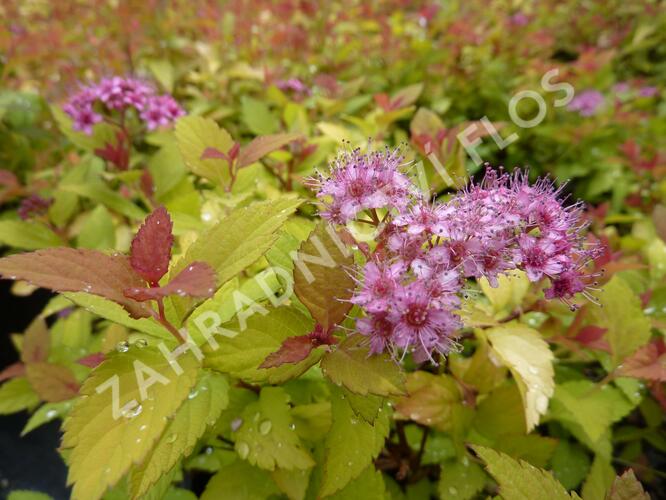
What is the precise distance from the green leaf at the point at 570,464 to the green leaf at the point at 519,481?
483 mm

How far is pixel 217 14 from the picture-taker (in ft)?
7.39

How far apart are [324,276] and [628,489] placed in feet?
1.53

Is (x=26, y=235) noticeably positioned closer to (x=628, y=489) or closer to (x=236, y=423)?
(x=236, y=423)

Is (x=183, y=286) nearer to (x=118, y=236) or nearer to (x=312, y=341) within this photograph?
(x=312, y=341)

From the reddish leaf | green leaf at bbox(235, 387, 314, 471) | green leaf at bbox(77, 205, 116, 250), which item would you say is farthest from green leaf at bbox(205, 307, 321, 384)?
green leaf at bbox(77, 205, 116, 250)

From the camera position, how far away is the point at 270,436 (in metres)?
0.68

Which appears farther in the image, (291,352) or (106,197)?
(106,197)

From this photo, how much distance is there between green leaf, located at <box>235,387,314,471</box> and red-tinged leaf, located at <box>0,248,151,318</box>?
0.79 feet

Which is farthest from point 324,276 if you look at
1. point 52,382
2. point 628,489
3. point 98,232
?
point 98,232

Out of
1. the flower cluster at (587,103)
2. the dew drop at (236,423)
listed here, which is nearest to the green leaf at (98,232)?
the dew drop at (236,423)

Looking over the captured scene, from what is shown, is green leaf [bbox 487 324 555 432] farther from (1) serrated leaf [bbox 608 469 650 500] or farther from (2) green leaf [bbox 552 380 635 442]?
(2) green leaf [bbox 552 380 635 442]

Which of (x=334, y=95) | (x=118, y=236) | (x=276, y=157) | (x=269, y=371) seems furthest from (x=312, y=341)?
(x=334, y=95)

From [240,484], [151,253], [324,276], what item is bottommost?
[240,484]

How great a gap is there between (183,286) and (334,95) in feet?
4.63
